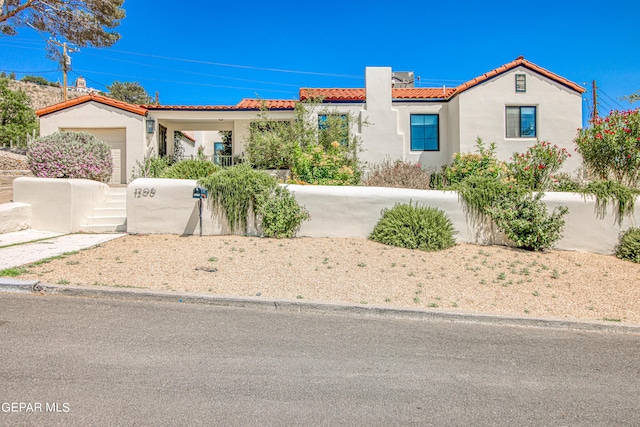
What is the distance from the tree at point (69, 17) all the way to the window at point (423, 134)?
12.3 metres

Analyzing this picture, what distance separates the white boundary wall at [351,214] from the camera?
10.6 m

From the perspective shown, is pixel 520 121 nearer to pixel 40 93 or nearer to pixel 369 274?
pixel 369 274

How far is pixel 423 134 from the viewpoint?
20125mm

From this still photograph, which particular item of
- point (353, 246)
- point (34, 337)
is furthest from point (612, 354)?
point (34, 337)

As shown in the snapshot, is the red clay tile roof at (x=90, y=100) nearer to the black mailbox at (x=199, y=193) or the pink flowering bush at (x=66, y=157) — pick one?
the pink flowering bush at (x=66, y=157)

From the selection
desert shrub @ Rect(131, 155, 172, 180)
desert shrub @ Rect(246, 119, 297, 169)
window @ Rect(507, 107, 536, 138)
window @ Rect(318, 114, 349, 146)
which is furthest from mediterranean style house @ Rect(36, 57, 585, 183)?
desert shrub @ Rect(246, 119, 297, 169)

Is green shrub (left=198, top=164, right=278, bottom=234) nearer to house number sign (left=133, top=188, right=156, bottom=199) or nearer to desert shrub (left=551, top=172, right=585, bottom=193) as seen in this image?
house number sign (left=133, top=188, right=156, bottom=199)

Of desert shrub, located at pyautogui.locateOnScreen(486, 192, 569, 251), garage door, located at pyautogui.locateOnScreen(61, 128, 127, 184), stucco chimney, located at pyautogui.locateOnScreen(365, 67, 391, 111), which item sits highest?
stucco chimney, located at pyautogui.locateOnScreen(365, 67, 391, 111)

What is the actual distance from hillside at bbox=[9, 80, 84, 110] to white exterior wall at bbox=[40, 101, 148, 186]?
52000 mm

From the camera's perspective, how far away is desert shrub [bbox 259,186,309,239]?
10344mm

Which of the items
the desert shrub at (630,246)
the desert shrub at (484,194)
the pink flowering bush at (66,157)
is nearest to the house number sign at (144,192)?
the pink flowering bush at (66,157)

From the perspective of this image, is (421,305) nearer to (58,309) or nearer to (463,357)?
(463,357)

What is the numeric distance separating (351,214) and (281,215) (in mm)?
1671

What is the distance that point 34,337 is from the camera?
15.7 ft
